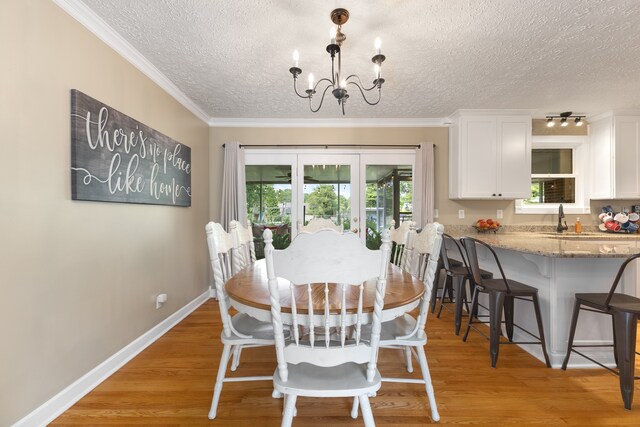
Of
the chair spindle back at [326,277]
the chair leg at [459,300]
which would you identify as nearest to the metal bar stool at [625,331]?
the chair leg at [459,300]

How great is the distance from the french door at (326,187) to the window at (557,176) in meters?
1.75

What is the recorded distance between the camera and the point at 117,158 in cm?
209

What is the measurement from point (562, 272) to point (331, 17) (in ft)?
7.71

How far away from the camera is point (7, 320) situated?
139 cm

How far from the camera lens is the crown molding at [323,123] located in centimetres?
391

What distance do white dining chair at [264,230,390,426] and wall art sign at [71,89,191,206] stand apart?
153cm

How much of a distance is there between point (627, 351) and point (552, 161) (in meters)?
3.26

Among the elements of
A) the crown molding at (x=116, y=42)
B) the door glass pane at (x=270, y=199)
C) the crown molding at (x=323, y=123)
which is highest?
the crown molding at (x=116, y=42)

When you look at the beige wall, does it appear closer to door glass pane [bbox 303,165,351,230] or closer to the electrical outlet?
the electrical outlet

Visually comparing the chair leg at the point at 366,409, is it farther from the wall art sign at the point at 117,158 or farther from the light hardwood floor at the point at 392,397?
the wall art sign at the point at 117,158

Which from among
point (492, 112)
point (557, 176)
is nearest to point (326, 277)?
point (492, 112)

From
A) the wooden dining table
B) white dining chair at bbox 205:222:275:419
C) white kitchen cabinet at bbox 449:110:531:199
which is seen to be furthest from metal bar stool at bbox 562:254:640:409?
white kitchen cabinet at bbox 449:110:531:199

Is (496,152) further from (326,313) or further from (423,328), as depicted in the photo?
(326,313)

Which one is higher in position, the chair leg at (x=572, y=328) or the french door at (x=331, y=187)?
the french door at (x=331, y=187)
